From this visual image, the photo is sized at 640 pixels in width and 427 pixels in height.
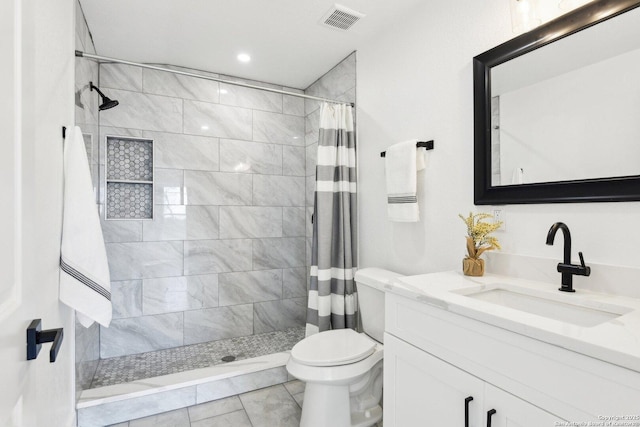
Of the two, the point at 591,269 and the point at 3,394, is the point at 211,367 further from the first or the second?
the point at 591,269

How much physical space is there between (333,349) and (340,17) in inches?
80.4

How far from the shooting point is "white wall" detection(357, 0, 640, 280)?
124 centimetres

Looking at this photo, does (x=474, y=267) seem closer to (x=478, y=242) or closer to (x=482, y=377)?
(x=478, y=242)

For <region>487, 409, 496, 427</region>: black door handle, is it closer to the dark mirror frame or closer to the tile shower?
the dark mirror frame

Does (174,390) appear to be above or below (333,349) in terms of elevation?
below

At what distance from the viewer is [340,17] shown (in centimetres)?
209

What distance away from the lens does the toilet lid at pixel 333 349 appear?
1.66 m

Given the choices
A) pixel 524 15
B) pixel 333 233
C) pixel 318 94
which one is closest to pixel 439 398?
pixel 333 233

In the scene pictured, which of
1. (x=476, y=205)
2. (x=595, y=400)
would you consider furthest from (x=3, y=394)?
(x=476, y=205)

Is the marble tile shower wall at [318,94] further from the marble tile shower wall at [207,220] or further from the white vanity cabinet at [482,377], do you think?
the white vanity cabinet at [482,377]

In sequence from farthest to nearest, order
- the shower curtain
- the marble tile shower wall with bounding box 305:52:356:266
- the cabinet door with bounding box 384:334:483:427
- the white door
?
the marble tile shower wall with bounding box 305:52:356:266 → the shower curtain → the cabinet door with bounding box 384:334:483:427 → the white door

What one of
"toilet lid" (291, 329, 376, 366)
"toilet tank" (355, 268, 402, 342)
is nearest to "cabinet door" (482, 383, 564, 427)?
"toilet lid" (291, 329, 376, 366)

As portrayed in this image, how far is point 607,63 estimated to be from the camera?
1.18 m

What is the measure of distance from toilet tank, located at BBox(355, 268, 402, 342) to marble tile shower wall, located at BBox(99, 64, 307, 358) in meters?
1.37
